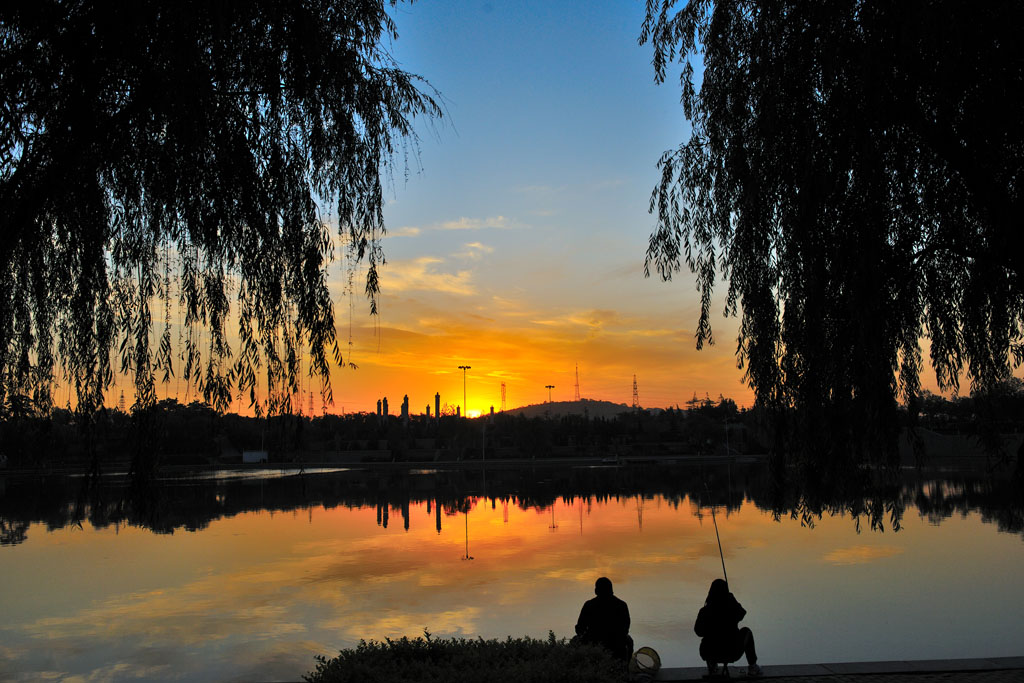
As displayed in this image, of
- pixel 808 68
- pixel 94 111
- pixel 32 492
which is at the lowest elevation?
pixel 32 492

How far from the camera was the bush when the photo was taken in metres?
6.59

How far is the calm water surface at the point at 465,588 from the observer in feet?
37.3

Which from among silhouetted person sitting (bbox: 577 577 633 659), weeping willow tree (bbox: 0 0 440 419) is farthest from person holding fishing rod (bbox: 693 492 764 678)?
weeping willow tree (bbox: 0 0 440 419)

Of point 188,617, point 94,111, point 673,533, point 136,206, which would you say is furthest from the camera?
point 673,533

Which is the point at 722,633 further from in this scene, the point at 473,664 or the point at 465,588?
the point at 465,588

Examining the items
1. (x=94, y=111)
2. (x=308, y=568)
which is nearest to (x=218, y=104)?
(x=94, y=111)

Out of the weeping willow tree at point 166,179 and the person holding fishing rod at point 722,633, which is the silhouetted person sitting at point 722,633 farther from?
the weeping willow tree at point 166,179

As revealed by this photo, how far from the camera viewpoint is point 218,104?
6.04 metres

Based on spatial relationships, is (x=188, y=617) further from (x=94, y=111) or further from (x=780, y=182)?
(x=780, y=182)

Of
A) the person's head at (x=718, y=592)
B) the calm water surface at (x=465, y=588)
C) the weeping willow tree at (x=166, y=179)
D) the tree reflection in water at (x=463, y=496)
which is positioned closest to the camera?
the weeping willow tree at (x=166, y=179)

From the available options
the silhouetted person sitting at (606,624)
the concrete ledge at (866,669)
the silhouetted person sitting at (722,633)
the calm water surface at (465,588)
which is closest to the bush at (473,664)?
the silhouetted person sitting at (606,624)

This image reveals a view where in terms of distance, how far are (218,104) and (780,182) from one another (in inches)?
191

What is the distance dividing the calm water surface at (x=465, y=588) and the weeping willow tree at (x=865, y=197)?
17.2ft

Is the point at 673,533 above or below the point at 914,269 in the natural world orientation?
below
